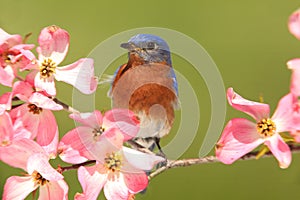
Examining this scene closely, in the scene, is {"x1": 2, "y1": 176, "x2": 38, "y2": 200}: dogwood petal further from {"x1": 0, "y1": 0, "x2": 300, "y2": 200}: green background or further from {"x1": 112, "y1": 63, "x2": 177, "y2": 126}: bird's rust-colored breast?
{"x1": 0, "y1": 0, "x2": 300, "y2": 200}: green background

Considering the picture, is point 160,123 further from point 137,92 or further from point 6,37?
point 6,37

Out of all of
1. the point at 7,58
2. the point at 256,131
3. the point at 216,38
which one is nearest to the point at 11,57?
the point at 7,58

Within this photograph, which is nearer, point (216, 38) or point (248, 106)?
point (248, 106)

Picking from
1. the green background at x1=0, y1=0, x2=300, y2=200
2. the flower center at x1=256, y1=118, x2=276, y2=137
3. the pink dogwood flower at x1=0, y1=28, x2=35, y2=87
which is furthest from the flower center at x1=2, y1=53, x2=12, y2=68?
the green background at x1=0, y1=0, x2=300, y2=200

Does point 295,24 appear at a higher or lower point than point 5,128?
higher

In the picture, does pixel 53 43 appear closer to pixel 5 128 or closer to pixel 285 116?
pixel 5 128

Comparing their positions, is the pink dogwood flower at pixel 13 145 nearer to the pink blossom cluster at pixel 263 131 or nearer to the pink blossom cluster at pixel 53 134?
the pink blossom cluster at pixel 53 134

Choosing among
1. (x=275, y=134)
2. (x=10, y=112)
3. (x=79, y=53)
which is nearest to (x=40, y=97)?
(x=10, y=112)

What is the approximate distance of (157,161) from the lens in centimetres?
38

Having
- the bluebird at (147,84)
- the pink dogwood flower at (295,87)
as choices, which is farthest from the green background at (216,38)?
the pink dogwood flower at (295,87)

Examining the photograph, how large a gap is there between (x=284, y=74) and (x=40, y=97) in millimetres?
1764

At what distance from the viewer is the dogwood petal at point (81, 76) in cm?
38

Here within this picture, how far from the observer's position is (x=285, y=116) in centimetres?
34

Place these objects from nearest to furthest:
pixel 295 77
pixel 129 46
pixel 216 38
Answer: pixel 295 77 < pixel 129 46 < pixel 216 38
